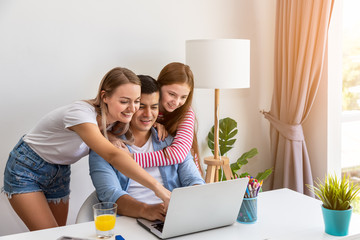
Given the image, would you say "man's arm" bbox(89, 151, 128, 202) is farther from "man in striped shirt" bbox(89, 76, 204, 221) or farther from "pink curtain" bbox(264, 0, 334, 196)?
"pink curtain" bbox(264, 0, 334, 196)

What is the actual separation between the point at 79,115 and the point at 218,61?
102cm

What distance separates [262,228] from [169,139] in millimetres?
706

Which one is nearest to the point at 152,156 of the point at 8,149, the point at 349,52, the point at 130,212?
the point at 130,212

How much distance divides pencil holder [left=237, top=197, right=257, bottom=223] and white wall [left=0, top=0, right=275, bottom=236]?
1439 millimetres

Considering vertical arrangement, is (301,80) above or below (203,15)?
below

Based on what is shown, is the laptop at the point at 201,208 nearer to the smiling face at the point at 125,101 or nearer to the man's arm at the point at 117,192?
the man's arm at the point at 117,192

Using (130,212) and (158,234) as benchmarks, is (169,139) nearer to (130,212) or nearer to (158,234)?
(130,212)

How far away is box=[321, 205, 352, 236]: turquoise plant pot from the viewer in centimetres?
138

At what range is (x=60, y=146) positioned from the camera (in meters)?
1.96

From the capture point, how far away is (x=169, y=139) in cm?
201

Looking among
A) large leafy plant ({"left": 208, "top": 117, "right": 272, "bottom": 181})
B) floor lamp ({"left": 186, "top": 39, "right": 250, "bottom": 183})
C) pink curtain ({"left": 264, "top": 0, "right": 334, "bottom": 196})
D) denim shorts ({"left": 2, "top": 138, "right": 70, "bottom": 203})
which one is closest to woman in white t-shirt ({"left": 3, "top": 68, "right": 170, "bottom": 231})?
denim shorts ({"left": 2, "top": 138, "right": 70, "bottom": 203})

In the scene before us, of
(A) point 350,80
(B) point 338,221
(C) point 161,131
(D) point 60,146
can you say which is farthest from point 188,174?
(A) point 350,80

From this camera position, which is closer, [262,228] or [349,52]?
[262,228]

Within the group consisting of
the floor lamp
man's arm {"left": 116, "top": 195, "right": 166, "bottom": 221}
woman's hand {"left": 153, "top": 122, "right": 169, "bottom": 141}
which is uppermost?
the floor lamp
